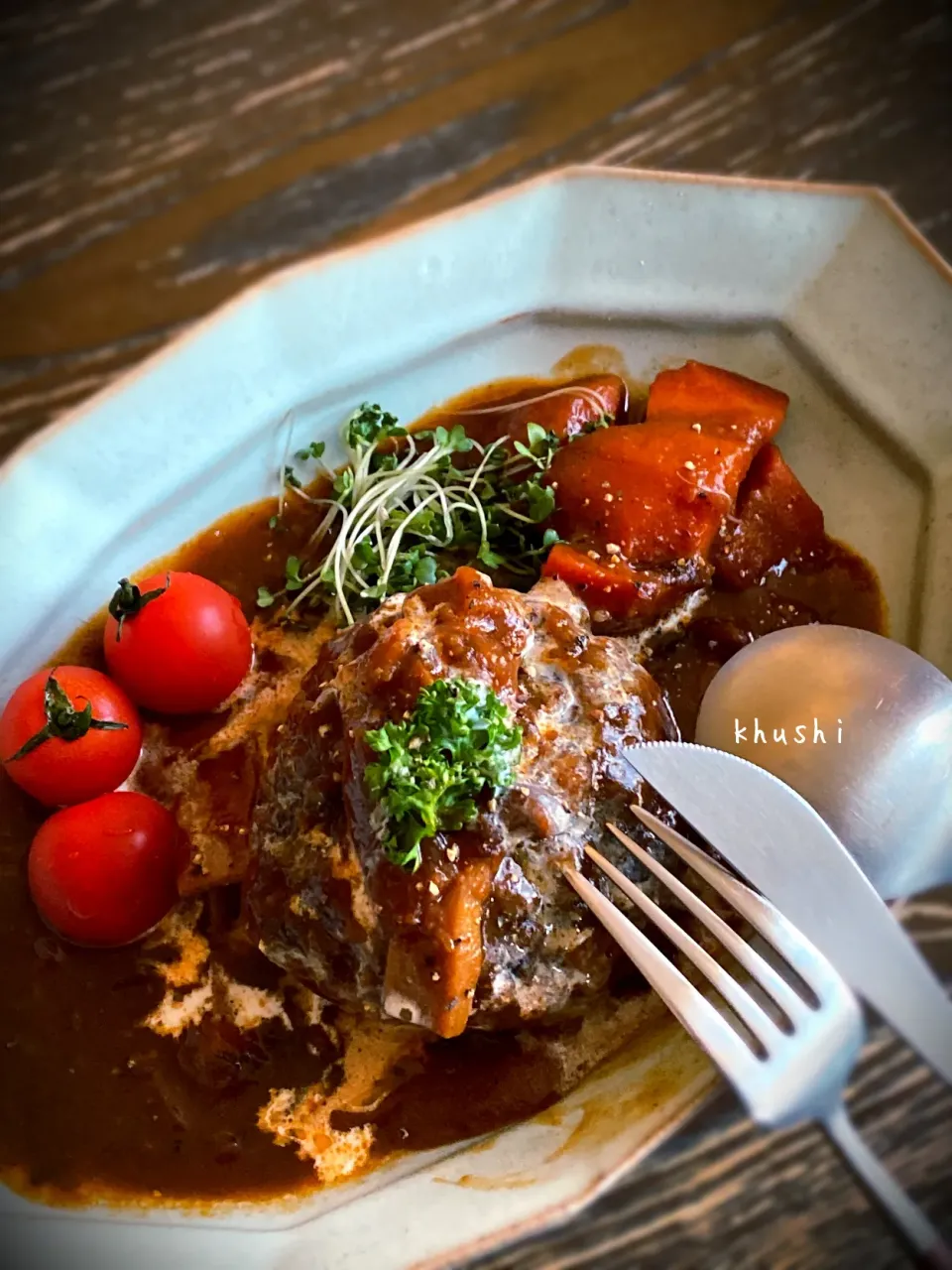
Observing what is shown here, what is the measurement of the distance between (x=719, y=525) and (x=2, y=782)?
2220 mm

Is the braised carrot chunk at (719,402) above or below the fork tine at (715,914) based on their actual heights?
above

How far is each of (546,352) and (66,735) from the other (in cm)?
194

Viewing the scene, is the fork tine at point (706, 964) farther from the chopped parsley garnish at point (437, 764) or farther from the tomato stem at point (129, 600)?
the tomato stem at point (129, 600)

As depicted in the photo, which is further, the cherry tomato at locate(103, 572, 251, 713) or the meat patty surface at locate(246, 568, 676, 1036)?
the cherry tomato at locate(103, 572, 251, 713)

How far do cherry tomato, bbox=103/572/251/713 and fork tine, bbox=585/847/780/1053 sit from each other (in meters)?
1.18

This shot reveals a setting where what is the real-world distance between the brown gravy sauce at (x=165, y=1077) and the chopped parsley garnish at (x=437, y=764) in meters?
0.84

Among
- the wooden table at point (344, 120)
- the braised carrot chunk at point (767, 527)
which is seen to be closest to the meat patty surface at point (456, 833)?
the braised carrot chunk at point (767, 527)

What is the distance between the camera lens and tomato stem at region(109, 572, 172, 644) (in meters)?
2.69

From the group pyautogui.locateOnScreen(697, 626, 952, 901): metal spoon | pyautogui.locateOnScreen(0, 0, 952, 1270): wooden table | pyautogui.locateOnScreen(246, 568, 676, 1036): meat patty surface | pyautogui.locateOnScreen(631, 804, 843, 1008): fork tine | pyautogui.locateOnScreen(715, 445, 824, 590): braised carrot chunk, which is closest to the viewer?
pyautogui.locateOnScreen(631, 804, 843, 1008): fork tine

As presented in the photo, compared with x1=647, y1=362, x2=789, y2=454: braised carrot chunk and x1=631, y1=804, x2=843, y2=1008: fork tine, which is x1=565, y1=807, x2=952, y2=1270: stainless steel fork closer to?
x1=631, y1=804, x2=843, y2=1008: fork tine

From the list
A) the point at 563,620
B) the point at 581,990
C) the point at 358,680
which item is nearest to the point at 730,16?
the point at 563,620

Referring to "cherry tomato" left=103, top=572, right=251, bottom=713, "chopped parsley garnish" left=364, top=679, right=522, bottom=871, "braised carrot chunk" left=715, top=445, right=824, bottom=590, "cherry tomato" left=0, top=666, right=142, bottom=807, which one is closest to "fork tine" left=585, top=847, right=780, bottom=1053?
"chopped parsley garnish" left=364, top=679, right=522, bottom=871

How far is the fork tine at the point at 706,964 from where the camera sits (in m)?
2.04

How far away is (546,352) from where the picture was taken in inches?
130
